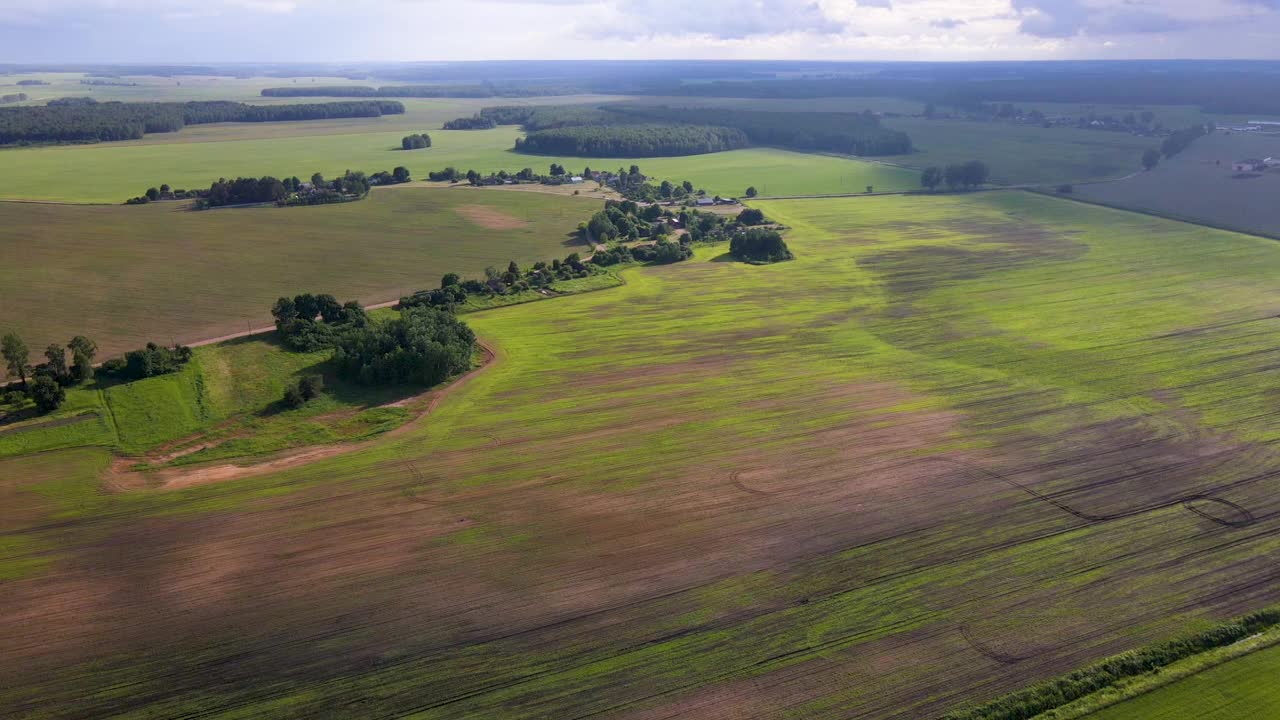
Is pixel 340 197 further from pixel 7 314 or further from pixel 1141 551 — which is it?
pixel 1141 551

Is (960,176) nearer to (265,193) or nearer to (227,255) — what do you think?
(265,193)

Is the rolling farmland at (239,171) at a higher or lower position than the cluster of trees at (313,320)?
higher

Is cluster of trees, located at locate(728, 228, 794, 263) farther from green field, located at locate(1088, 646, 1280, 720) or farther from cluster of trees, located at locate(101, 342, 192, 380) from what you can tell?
green field, located at locate(1088, 646, 1280, 720)

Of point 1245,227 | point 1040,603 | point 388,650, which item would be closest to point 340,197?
point 388,650

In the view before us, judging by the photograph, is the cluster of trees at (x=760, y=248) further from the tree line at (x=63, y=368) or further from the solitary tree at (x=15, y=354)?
the solitary tree at (x=15, y=354)

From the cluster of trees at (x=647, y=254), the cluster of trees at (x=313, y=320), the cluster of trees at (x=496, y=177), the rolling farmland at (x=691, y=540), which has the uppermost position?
the cluster of trees at (x=496, y=177)

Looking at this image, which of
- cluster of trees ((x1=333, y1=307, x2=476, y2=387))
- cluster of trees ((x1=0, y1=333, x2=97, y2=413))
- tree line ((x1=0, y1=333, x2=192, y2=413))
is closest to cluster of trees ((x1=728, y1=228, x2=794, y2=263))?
cluster of trees ((x1=333, y1=307, x2=476, y2=387))

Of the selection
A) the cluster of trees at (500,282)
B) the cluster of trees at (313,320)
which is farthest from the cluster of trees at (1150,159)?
the cluster of trees at (313,320)
